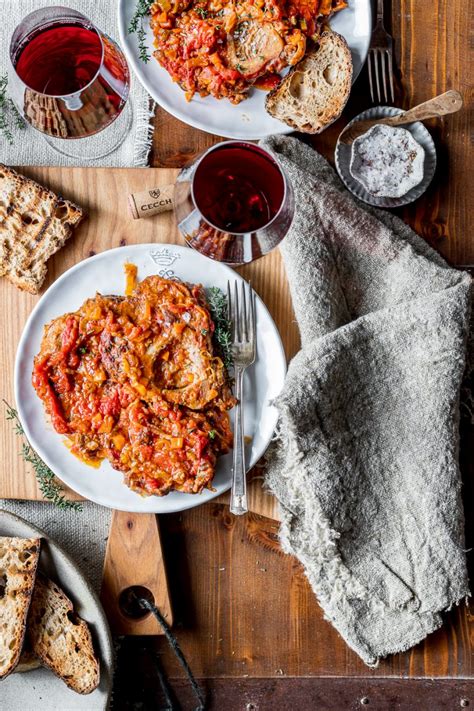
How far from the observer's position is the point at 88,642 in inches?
101

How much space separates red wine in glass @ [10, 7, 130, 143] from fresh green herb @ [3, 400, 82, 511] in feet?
3.11

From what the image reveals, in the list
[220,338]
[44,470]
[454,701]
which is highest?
[220,338]

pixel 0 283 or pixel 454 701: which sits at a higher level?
pixel 0 283

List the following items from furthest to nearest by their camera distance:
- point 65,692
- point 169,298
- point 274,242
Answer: point 65,692 → point 169,298 → point 274,242

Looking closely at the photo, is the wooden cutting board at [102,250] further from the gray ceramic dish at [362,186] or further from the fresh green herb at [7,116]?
the gray ceramic dish at [362,186]

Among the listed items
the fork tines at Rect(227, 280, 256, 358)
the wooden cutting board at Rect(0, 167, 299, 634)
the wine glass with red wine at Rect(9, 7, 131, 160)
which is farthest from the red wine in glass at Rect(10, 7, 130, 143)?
the fork tines at Rect(227, 280, 256, 358)

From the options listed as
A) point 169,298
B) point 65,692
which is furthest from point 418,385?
point 65,692

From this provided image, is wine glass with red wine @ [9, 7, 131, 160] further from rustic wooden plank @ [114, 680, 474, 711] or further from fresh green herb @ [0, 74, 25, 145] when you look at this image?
rustic wooden plank @ [114, 680, 474, 711]

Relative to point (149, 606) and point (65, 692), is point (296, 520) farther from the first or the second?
point (65, 692)

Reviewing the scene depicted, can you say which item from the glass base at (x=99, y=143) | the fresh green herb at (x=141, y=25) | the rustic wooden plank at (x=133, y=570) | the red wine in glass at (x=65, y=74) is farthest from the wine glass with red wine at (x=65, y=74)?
the rustic wooden plank at (x=133, y=570)

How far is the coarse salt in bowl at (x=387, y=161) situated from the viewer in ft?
8.52

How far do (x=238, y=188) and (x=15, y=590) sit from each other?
1.48 meters

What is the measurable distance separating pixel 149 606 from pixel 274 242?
128cm

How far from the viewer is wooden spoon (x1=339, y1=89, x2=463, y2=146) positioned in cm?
253
